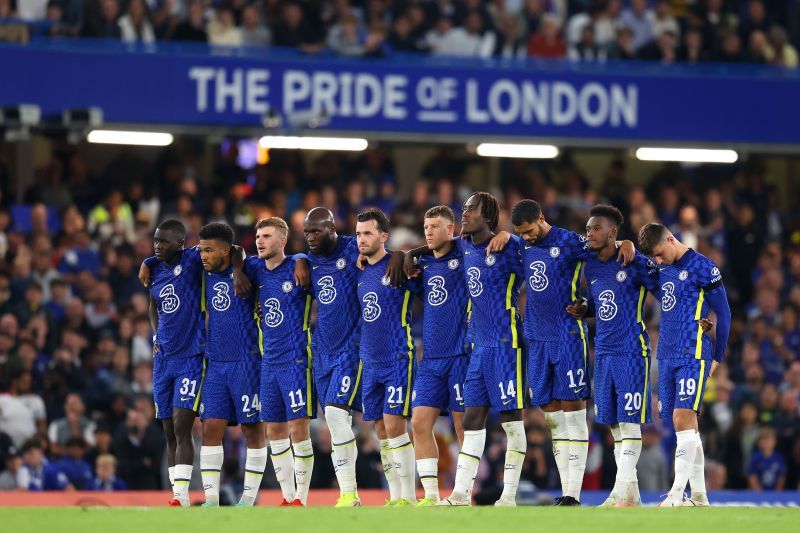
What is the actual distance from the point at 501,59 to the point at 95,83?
6.12m

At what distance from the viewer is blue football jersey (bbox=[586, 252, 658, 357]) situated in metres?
13.6

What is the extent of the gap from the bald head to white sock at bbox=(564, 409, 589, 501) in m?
2.52

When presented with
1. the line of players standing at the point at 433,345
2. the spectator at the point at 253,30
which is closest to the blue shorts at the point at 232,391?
the line of players standing at the point at 433,345

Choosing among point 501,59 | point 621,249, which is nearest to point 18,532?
point 621,249

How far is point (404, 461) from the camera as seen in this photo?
1346 cm

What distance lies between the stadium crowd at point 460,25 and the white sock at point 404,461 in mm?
11093

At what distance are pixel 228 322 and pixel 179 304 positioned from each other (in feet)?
1.56

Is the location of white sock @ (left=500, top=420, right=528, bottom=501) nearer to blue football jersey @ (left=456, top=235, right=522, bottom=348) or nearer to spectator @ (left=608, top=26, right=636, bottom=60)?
blue football jersey @ (left=456, top=235, right=522, bottom=348)

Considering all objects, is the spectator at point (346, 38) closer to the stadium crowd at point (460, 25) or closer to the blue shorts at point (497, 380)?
the stadium crowd at point (460, 25)

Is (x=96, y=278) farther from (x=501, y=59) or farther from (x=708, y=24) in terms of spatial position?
(x=708, y=24)

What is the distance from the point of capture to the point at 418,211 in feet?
76.8

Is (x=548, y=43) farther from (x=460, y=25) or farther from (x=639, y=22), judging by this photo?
(x=639, y=22)

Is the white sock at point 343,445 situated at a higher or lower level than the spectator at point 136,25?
lower

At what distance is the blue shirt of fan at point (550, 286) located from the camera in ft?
43.9
